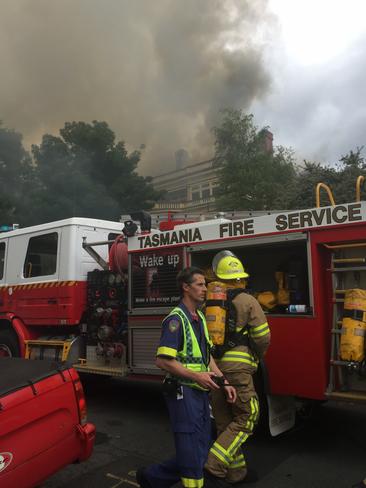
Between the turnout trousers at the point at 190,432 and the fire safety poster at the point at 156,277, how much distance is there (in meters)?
2.28

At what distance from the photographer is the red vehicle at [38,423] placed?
8.40 ft

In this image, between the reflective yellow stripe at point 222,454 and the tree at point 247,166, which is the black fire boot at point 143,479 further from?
the tree at point 247,166

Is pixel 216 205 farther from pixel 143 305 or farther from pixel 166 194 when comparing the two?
pixel 143 305

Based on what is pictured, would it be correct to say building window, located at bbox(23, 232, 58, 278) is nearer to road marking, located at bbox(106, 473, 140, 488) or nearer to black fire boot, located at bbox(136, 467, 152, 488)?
road marking, located at bbox(106, 473, 140, 488)

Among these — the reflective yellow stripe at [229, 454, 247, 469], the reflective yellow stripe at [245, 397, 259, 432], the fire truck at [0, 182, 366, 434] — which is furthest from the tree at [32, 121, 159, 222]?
the reflective yellow stripe at [229, 454, 247, 469]

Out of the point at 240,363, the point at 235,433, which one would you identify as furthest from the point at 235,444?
the point at 240,363

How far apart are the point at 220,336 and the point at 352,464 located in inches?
66.9

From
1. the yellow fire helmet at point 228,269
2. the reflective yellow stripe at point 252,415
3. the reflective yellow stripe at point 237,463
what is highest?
the yellow fire helmet at point 228,269

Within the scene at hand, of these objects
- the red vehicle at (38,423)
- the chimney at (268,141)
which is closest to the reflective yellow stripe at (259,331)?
the red vehicle at (38,423)

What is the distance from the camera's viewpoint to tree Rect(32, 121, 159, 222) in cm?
1691

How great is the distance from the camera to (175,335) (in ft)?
8.89

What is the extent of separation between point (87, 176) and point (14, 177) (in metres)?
2.74

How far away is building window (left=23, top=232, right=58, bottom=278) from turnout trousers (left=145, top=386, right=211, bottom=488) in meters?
4.03

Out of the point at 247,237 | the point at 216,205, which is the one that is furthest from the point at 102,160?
the point at 247,237
